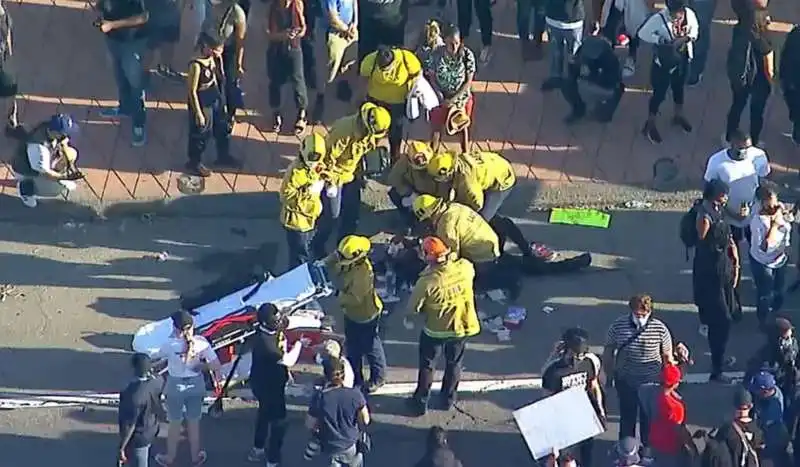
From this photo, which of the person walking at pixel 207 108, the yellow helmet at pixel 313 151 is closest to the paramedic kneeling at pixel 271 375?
the yellow helmet at pixel 313 151

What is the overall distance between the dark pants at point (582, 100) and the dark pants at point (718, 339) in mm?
3559

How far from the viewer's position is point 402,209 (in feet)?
55.8

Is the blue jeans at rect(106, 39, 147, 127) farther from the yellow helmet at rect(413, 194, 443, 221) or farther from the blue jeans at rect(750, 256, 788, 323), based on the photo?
the blue jeans at rect(750, 256, 788, 323)

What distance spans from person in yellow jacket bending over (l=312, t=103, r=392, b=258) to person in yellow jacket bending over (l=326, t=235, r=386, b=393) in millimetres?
1086

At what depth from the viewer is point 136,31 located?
1816 cm

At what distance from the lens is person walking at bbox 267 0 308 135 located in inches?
701

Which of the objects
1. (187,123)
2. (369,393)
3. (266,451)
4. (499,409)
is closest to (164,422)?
(266,451)

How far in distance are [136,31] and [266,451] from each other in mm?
5031

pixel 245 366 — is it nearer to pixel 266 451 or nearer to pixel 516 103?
pixel 266 451

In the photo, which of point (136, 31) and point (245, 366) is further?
point (136, 31)

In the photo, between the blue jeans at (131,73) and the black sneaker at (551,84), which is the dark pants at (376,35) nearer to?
the black sneaker at (551,84)

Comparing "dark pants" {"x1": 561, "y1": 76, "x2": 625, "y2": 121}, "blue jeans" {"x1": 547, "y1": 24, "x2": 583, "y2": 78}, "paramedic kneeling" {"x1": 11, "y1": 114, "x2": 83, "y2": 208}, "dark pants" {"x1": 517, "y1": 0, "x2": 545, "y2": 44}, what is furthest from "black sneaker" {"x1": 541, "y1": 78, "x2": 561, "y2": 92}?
"paramedic kneeling" {"x1": 11, "y1": 114, "x2": 83, "y2": 208}

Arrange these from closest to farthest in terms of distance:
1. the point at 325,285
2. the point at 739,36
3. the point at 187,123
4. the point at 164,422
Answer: the point at 164,422 < the point at 325,285 < the point at 739,36 < the point at 187,123

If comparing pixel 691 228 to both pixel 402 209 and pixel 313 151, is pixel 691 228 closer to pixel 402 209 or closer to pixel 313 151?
pixel 402 209
